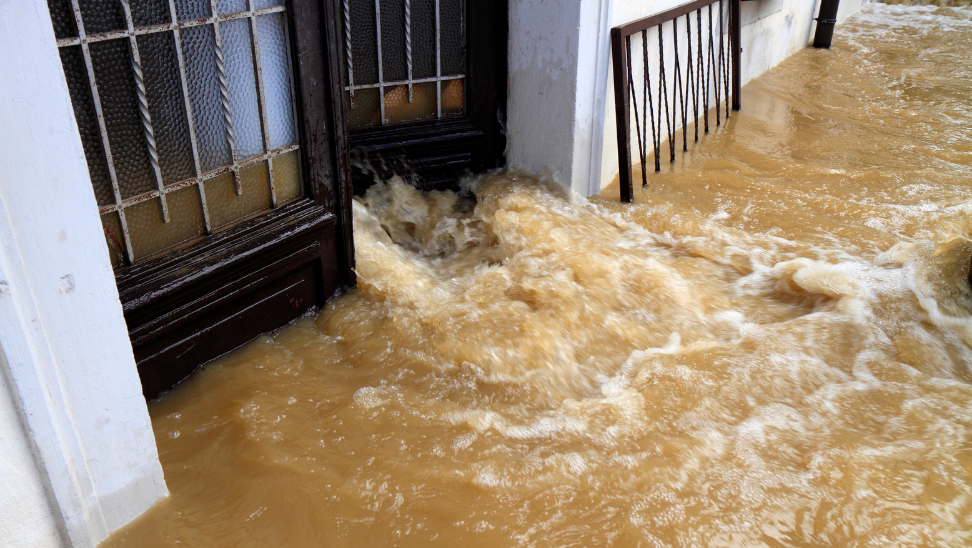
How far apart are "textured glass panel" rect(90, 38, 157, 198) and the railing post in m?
2.47

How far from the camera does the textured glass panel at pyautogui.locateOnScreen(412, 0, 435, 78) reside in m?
3.48

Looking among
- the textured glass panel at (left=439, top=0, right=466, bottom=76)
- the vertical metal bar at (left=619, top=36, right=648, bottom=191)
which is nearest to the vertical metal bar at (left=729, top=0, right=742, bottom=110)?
the vertical metal bar at (left=619, top=36, right=648, bottom=191)

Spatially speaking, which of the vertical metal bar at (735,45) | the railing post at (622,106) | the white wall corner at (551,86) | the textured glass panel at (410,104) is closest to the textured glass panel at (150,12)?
the textured glass panel at (410,104)

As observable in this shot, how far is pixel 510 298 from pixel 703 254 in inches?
43.0

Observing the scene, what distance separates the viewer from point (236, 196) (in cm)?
256

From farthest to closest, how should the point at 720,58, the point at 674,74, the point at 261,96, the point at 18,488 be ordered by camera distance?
the point at 720,58 → the point at 674,74 → the point at 261,96 → the point at 18,488

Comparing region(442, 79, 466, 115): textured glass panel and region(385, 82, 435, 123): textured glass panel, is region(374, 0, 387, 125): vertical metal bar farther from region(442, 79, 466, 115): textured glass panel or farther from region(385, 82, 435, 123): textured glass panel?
region(442, 79, 466, 115): textured glass panel

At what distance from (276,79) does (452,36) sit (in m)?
1.35

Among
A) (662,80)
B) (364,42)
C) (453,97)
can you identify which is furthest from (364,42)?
(662,80)

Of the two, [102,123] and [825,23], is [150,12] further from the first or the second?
[825,23]

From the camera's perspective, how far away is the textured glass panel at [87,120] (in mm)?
1954

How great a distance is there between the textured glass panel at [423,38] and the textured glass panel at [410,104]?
8cm

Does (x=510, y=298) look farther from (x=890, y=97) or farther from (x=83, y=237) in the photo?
(x=890, y=97)

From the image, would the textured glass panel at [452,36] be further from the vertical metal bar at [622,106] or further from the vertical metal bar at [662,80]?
the vertical metal bar at [662,80]
